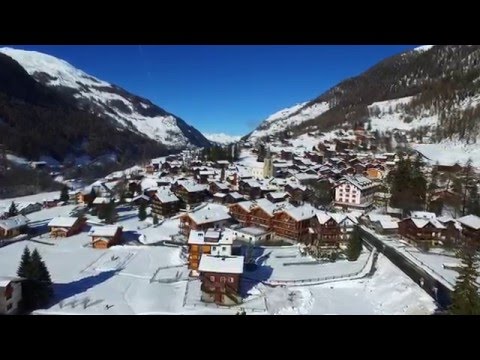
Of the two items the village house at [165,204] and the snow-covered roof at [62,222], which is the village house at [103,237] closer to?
the snow-covered roof at [62,222]

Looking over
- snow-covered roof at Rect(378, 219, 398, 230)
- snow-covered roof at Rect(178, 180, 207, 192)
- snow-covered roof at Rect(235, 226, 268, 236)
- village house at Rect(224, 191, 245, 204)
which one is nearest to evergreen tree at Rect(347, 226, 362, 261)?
snow-covered roof at Rect(378, 219, 398, 230)

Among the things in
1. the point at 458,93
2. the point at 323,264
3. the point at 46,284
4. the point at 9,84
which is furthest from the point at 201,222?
the point at 9,84

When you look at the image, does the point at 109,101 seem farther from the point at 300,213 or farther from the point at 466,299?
the point at 466,299

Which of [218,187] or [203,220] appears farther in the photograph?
[218,187]

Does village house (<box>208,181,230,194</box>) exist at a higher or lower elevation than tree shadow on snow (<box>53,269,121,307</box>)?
higher

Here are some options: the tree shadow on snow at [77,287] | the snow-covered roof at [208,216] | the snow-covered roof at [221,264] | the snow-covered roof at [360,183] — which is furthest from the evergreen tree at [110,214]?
the snow-covered roof at [360,183]

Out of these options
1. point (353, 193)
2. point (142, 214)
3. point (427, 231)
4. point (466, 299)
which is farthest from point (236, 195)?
point (466, 299)

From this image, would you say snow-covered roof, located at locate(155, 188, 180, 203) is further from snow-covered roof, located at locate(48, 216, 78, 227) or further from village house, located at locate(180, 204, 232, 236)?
snow-covered roof, located at locate(48, 216, 78, 227)
